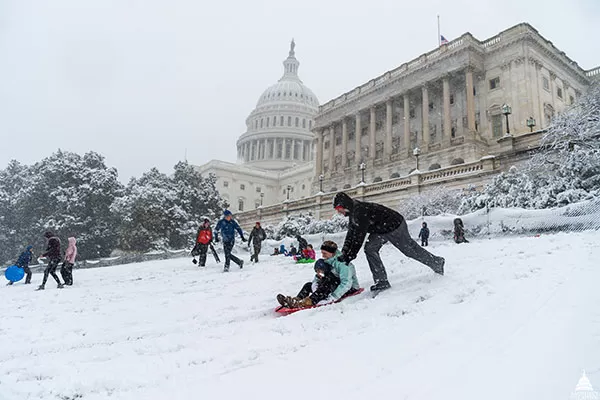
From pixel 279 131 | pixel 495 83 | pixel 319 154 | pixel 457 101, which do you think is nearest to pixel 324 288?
pixel 495 83

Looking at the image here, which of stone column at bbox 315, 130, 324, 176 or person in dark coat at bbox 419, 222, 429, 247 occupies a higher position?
stone column at bbox 315, 130, 324, 176

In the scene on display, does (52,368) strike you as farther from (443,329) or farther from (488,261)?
(488,261)

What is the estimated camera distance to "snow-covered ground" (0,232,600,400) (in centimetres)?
320

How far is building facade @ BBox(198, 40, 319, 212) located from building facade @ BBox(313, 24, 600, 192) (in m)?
35.0

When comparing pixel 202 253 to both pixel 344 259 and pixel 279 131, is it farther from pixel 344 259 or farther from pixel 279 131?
pixel 279 131

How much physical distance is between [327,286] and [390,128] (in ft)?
145

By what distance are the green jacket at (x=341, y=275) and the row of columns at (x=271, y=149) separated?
101416mm

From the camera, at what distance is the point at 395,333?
15.1 feet

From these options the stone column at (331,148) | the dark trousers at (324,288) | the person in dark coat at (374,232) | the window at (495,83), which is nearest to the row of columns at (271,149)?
the stone column at (331,148)

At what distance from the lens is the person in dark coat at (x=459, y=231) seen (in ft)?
53.0

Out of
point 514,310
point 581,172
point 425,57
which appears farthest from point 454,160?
point 514,310

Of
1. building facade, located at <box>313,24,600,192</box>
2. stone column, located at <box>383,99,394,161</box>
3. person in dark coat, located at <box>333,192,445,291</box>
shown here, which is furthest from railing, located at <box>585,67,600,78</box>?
person in dark coat, located at <box>333,192,445,291</box>

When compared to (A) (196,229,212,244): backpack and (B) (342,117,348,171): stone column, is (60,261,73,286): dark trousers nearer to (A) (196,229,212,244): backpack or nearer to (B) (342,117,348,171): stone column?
(A) (196,229,212,244): backpack

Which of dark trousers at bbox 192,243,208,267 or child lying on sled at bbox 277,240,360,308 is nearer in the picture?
child lying on sled at bbox 277,240,360,308
